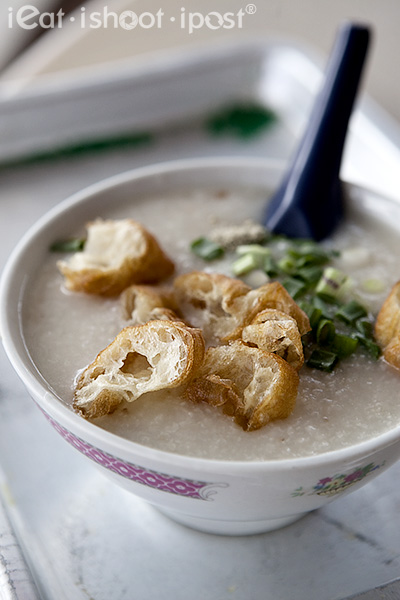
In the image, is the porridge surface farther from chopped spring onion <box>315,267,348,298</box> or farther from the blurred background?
the blurred background

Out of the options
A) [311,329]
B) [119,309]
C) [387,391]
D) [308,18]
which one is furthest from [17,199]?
[308,18]

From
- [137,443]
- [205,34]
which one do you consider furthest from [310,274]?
[205,34]

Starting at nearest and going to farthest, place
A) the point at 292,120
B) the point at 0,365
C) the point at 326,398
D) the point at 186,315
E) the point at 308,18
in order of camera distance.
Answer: the point at 326,398 → the point at 186,315 → the point at 0,365 → the point at 292,120 → the point at 308,18

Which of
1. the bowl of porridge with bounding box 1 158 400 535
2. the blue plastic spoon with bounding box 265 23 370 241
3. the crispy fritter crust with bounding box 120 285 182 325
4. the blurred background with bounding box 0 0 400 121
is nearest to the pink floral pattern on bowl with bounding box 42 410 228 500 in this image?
the bowl of porridge with bounding box 1 158 400 535

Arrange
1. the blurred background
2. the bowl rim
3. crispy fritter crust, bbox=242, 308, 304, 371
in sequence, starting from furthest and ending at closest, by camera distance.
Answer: the blurred background, crispy fritter crust, bbox=242, 308, 304, 371, the bowl rim

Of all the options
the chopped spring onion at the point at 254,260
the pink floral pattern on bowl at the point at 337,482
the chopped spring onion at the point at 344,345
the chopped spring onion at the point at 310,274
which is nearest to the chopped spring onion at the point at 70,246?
the chopped spring onion at the point at 254,260

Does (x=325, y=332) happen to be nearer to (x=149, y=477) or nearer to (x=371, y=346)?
(x=371, y=346)

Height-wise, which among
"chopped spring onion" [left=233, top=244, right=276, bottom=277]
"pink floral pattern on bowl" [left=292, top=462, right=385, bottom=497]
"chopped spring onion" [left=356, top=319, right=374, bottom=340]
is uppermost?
"chopped spring onion" [left=233, top=244, right=276, bottom=277]

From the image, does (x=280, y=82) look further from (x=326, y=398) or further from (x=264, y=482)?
(x=264, y=482)
